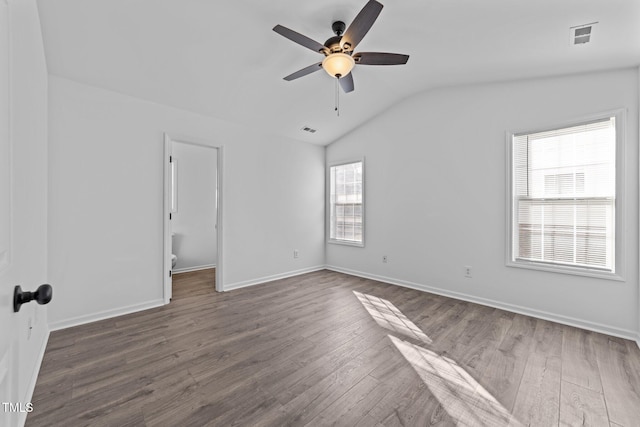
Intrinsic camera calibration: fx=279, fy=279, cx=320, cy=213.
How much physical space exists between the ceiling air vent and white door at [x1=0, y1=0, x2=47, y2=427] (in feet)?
11.7

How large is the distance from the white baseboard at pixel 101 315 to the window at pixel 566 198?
4511 millimetres

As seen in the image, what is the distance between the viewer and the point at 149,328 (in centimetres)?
290

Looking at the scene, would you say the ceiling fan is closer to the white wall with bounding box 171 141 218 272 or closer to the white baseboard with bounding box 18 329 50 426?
the white baseboard with bounding box 18 329 50 426

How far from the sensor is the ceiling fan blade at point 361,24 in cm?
196

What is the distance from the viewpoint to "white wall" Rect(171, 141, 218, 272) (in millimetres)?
5605

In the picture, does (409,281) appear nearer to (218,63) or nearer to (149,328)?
(149,328)

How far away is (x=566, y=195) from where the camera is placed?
124 inches

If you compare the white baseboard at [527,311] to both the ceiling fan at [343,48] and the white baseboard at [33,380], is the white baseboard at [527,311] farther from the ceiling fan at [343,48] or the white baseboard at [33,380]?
the white baseboard at [33,380]

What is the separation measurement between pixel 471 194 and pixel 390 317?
6.57 ft

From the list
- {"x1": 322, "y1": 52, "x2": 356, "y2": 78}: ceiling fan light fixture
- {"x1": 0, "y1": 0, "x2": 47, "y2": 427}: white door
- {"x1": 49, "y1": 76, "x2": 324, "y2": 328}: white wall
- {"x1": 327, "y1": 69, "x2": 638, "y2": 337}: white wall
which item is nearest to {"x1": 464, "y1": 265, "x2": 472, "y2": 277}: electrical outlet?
{"x1": 327, "y1": 69, "x2": 638, "y2": 337}: white wall

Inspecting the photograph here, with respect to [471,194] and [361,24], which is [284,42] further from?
[471,194]

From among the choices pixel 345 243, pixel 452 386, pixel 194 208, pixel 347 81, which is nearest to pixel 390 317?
pixel 452 386

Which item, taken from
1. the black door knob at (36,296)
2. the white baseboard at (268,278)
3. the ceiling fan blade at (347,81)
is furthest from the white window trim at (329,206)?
the black door knob at (36,296)

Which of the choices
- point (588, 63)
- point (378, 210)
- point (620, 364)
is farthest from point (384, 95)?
point (620, 364)
